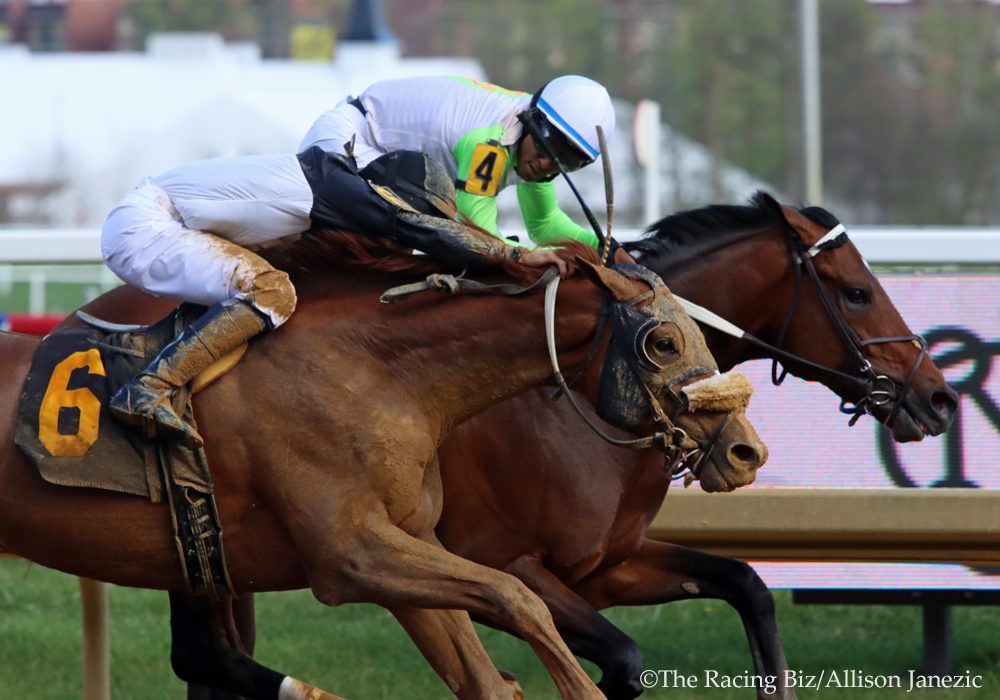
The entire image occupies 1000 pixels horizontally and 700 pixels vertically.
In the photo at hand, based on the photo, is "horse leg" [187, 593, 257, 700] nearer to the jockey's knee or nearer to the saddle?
the saddle

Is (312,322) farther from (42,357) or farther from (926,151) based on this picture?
(926,151)

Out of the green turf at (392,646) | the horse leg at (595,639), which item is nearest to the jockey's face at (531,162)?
the horse leg at (595,639)

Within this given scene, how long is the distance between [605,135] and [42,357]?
1653mm

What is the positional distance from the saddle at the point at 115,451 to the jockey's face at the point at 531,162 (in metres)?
1.06

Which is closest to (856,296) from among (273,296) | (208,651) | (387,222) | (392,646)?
(387,222)

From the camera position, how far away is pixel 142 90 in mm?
34500

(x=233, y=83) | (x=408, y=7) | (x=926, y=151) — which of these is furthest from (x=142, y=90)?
(x=926, y=151)

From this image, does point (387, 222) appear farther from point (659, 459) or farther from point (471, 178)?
point (659, 459)

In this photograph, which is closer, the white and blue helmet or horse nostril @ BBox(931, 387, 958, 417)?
the white and blue helmet

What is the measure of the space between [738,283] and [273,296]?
151 centimetres

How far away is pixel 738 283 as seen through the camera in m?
4.70

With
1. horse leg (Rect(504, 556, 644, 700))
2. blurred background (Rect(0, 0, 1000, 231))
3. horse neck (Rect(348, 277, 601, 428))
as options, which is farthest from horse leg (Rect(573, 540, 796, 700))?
blurred background (Rect(0, 0, 1000, 231))

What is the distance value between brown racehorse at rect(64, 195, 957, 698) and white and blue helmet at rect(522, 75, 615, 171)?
496 millimetres

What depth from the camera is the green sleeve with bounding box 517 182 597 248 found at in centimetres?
495
